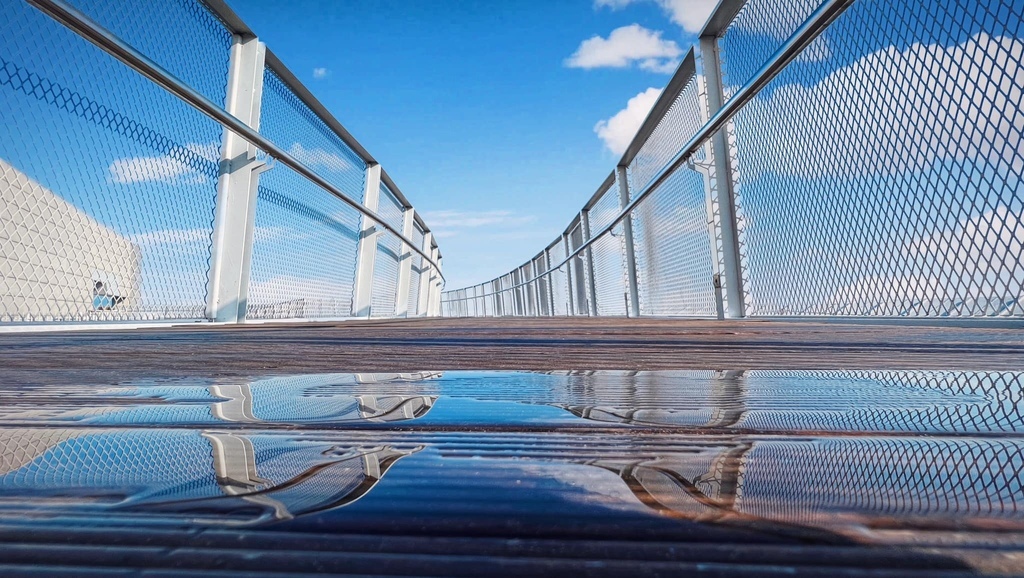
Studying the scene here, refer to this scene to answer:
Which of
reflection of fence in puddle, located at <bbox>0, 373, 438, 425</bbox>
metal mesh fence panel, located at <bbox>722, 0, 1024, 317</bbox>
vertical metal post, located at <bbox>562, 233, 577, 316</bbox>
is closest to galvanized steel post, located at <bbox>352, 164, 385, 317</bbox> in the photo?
vertical metal post, located at <bbox>562, 233, 577, 316</bbox>

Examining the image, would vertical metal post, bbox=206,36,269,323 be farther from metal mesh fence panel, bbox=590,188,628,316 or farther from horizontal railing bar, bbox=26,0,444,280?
metal mesh fence panel, bbox=590,188,628,316

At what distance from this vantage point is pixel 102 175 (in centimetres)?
240

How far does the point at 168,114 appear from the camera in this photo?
2824 mm

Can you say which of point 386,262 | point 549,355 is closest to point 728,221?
point 549,355

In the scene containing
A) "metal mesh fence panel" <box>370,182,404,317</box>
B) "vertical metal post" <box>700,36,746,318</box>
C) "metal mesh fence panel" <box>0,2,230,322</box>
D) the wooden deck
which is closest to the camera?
the wooden deck

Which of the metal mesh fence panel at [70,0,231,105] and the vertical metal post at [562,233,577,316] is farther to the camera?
the vertical metal post at [562,233,577,316]

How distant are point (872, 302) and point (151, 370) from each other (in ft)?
6.53

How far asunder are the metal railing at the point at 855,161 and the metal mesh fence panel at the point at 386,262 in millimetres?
3811

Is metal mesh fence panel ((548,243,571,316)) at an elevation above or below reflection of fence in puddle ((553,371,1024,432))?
Result: above

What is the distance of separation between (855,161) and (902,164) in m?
0.28

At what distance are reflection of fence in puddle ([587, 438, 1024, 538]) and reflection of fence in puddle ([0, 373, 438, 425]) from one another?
8.9 inches

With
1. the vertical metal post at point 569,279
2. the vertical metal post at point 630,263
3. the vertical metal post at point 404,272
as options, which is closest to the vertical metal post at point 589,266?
the vertical metal post at point 569,279

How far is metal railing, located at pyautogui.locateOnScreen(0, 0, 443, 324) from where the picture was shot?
203 centimetres

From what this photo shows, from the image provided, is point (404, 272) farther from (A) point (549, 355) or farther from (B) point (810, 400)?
(B) point (810, 400)
